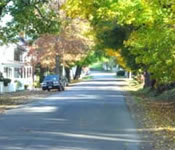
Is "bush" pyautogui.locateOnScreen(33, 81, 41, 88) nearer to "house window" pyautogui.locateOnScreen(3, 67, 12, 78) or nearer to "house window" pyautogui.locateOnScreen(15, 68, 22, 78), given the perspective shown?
"house window" pyautogui.locateOnScreen(15, 68, 22, 78)

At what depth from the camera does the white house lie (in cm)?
6888

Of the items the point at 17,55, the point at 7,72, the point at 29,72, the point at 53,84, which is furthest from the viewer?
the point at 29,72

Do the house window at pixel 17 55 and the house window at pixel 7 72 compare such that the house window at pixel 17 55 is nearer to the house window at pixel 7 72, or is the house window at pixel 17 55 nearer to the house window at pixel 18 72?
the house window at pixel 18 72

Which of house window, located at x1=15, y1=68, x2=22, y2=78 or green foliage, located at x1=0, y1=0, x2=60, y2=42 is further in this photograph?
house window, located at x1=15, y1=68, x2=22, y2=78

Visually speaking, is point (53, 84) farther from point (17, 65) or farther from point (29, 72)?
point (29, 72)

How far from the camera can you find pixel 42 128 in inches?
680

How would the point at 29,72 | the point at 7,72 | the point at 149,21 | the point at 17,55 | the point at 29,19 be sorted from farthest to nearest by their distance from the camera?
1. the point at 29,72
2. the point at 17,55
3. the point at 7,72
4. the point at 29,19
5. the point at 149,21

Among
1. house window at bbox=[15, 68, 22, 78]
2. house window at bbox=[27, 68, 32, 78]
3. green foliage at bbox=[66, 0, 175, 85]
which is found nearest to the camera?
green foliage at bbox=[66, 0, 175, 85]

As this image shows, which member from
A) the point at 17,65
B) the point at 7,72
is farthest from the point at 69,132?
the point at 17,65

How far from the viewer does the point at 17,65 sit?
7600cm

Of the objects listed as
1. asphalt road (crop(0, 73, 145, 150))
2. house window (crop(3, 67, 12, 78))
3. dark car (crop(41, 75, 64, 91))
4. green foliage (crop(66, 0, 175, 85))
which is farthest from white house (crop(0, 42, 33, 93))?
asphalt road (crop(0, 73, 145, 150))

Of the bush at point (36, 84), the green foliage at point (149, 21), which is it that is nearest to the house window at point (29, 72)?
the bush at point (36, 84)

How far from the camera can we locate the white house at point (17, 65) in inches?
2712

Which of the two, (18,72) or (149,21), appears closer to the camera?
(149,21)
